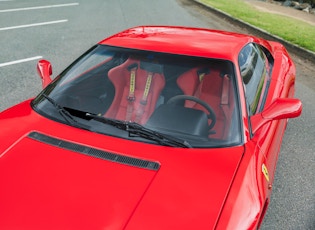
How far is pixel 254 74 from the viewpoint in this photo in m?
3.30

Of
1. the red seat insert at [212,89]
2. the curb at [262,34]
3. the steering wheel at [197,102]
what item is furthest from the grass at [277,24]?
the steering wheel at [197,102]

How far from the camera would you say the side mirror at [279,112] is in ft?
8.45

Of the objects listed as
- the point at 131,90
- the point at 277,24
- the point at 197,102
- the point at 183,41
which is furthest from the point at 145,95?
the point at 277,24

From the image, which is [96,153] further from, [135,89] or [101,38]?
[101,38]

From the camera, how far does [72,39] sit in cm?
889

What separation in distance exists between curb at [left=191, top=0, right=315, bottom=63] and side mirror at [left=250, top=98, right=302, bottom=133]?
5775 mm

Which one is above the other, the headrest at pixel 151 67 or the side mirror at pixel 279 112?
the headrest at pixel 151 67

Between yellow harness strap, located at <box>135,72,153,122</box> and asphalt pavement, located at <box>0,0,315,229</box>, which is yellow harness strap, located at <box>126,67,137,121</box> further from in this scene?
asphalt pavement, located at <box>0,0,315,229</box>

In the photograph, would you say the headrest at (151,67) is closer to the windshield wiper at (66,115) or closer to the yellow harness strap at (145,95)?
the yellow harness strap at (145,95)

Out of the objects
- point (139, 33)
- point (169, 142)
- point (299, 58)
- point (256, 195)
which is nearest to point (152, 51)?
point (139, 33)

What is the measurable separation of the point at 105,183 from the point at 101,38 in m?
7.30

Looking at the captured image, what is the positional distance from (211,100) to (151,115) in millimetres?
480

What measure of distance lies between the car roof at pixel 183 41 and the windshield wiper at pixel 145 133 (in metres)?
0.73

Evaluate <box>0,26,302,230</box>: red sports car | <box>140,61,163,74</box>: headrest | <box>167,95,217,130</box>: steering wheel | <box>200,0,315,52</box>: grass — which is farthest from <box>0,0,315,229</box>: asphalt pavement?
<box>140,61,163,74</box>: headrest
